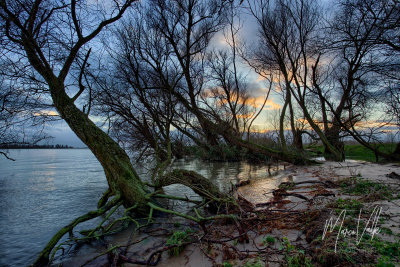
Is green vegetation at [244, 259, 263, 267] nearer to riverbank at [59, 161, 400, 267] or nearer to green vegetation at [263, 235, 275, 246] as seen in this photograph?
riverbank at [59, 161, 400, 267]

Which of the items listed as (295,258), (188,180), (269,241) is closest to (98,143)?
(188,180)

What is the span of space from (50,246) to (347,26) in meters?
11.8

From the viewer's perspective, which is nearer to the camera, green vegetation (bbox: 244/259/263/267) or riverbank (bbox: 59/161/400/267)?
riverbank (bbox: 59/161/400/267)

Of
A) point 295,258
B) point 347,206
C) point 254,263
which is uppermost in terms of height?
point 347,206

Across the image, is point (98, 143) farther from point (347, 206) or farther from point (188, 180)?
point (347, 206)

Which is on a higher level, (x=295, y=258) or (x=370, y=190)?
(x=370, y=190)

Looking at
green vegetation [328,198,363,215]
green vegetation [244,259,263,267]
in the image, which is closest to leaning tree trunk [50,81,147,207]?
green vegetation [244,259,263,267]

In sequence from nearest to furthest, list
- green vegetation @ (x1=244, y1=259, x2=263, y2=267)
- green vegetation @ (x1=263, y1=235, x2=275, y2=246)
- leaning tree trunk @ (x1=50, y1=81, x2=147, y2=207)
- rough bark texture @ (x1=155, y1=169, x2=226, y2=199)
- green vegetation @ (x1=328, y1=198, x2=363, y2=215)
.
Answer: green vegetation @ (x1=244, y1=259, x2=263, y2=267) → green vegetation @ (x1=263, y1=235, x2=275, y2=246) → green vegetation @ (x1=328, y1=198, x2=363, y2=215) → leaning tree trunk @ (x1=50, y1=81, x2=147, y2=207) → rough bark texture @ (x1=155, y1=169, x2=226, y2=199)

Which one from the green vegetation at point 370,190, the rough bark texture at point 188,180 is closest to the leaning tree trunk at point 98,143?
the rough bark texture at point 188,180

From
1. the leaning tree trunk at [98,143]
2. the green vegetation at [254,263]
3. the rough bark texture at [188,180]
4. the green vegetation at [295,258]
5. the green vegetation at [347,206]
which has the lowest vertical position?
the green vegetation at [254,263]

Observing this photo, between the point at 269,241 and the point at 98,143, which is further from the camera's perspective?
the point at 98,143

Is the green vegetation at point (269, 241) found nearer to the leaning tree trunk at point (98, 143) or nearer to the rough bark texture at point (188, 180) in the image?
the rough bark texture at point (188, 180)

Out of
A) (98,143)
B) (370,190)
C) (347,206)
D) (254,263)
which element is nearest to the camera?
(254,263)

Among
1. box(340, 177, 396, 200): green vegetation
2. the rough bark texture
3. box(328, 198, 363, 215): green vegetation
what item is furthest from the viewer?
the rough bark texture
